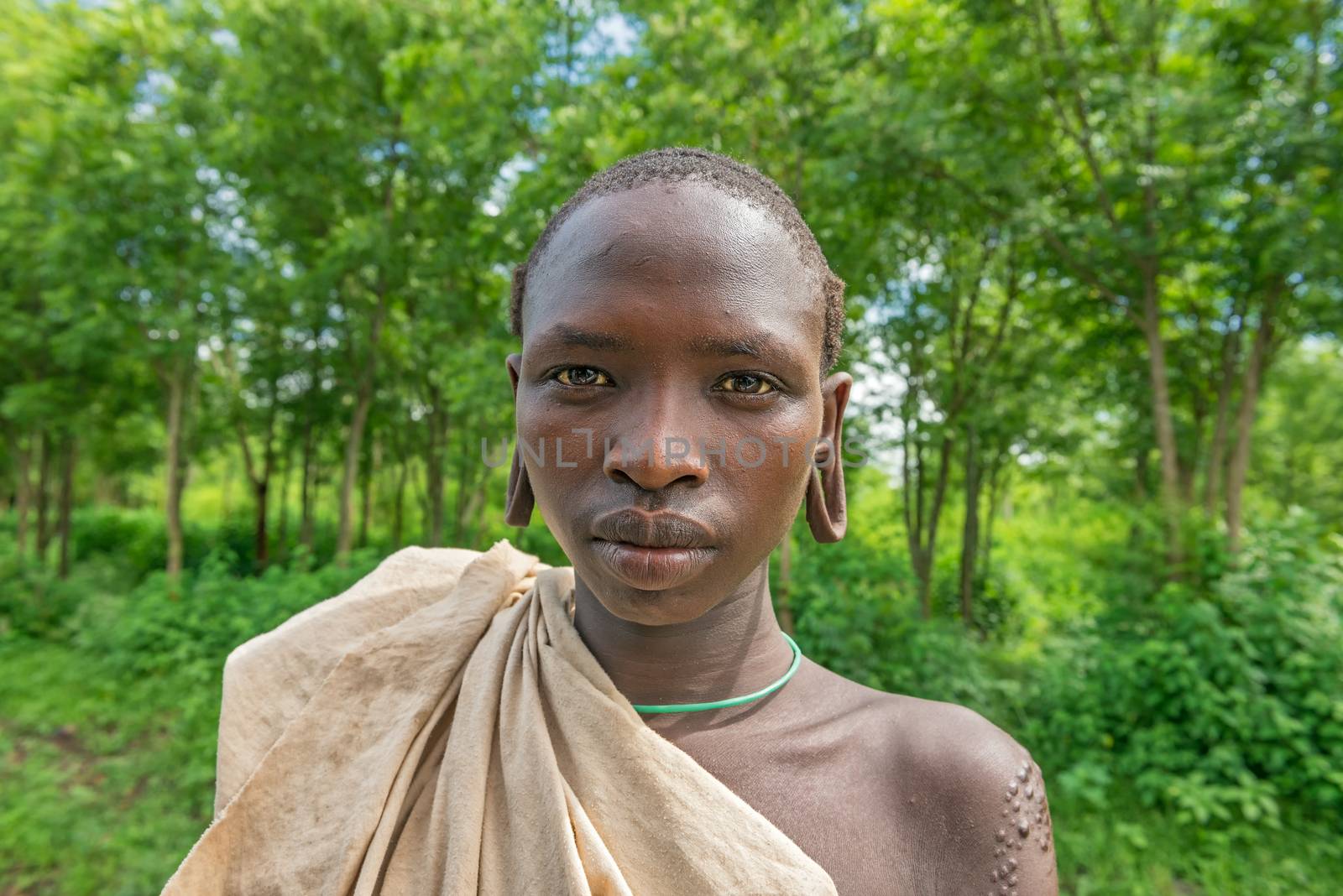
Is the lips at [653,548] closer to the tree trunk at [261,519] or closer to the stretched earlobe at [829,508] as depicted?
the stretched earlobe at [829,508]

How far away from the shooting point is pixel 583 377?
112 centimetres

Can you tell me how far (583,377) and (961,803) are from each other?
88 centimetres

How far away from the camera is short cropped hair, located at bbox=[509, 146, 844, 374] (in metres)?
1.19

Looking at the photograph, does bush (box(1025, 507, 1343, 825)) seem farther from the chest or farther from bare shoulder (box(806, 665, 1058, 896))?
the chest

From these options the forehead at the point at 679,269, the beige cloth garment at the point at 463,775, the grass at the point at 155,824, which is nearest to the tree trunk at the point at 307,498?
the grass at the point at 155,824

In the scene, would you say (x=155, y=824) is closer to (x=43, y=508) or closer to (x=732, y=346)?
(x=732, y=346)

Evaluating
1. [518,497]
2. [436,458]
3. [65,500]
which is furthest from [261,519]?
[518,497]

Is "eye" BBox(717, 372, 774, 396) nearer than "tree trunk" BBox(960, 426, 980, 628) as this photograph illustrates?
Yes

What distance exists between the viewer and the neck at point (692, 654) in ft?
4.09

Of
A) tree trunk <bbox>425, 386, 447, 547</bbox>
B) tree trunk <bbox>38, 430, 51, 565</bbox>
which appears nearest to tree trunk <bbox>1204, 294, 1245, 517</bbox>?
tree trunk <bbox>425, 386, 447, 547</bbox>

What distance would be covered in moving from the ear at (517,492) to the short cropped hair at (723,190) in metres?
0.07

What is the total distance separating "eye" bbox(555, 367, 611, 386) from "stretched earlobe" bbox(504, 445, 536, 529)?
1.06ft

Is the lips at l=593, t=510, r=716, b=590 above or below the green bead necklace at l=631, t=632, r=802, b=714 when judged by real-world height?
above

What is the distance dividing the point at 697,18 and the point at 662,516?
4.93 meters
